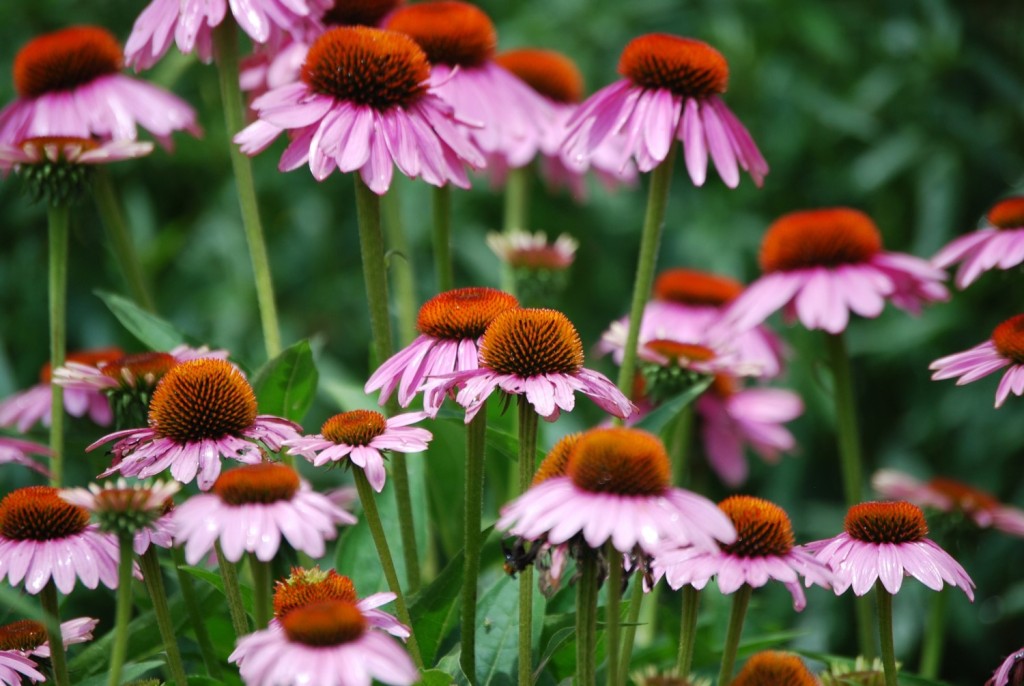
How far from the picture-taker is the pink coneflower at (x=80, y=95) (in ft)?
3.93

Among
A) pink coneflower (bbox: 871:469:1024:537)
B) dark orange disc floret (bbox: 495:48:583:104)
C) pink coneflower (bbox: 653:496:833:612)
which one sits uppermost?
dark orange disc floret (bbox: 495:48:583:104)

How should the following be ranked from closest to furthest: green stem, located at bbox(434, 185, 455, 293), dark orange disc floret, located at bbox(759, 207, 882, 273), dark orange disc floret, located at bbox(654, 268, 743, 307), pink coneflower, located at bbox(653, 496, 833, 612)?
pink coneflower, located at bbox(653, 496, 833, 612) < green stem, located at bbox(434, 185, 455, 293) < dark orange disc floret, located at bbox(759, 207, 882, 273) < dark orange disc floret, located at bbox(654, 268, 743, 307)

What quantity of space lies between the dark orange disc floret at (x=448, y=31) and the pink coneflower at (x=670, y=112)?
18cm

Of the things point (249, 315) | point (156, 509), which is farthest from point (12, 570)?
point (249, 315)

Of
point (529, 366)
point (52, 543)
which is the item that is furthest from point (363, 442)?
point (52, 543)

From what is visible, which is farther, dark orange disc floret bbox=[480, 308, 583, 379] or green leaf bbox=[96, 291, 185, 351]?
green leaf bbox=[96, 291, 185, 351]

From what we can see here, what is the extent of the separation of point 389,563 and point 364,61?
0.39 meters

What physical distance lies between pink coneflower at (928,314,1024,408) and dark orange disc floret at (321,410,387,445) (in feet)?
1.43

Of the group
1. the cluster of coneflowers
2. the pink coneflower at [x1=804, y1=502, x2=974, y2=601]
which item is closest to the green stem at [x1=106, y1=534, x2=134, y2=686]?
the cluster of coneflowers

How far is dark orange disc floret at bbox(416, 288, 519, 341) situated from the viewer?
845mm

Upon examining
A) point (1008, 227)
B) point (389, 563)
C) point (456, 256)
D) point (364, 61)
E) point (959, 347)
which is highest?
point (364, 61)

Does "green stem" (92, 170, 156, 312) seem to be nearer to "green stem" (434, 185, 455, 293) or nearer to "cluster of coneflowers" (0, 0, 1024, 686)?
"cluster of coneflowers" (0, 0, 1024, 686)

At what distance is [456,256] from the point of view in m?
2.59

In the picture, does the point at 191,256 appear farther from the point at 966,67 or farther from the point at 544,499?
the point at 544,499
